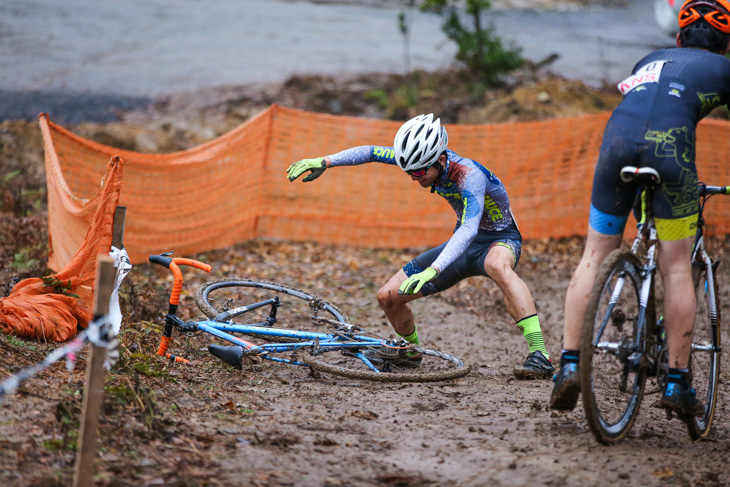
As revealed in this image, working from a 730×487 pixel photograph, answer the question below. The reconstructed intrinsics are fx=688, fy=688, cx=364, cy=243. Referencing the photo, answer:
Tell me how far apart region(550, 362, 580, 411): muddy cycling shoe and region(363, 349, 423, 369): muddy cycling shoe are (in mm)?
1741

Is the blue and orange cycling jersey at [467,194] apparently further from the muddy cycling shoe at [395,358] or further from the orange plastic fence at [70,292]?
the orange plastic fence at [70,292]

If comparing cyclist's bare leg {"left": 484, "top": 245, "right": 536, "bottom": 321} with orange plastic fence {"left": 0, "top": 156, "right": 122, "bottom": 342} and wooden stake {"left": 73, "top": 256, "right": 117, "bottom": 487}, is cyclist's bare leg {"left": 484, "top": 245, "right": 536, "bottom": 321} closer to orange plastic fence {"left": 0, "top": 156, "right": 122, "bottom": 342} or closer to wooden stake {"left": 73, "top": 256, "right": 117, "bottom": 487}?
orange plastic fence {"left": 0, "top": 156, "right": 122, "bottom": 342}

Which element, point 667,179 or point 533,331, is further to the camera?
point 533,331

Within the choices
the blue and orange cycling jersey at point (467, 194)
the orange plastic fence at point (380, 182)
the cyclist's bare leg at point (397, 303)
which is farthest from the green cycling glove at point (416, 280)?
the orange plastic fence at point (380, 182)

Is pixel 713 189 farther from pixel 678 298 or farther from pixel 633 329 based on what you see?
pixel 633 329

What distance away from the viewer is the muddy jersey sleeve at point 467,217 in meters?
4.33

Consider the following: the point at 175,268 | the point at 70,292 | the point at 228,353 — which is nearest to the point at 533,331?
the point at 228,353

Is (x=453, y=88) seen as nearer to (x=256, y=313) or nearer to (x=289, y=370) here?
(x=256, y=313)

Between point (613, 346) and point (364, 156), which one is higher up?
point (364, 156)

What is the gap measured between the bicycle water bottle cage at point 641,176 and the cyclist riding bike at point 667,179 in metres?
0.04

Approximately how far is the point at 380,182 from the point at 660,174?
6.29 m

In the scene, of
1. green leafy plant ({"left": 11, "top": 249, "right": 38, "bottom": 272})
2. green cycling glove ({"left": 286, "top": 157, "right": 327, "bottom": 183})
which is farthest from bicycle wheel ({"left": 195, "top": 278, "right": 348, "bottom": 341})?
green leafy plant ({"left": 11, "top": 249, "right": 38, "bottom": 272})

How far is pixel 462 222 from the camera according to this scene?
4.62 m

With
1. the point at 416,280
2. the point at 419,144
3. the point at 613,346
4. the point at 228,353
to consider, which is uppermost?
the point at 419,144
